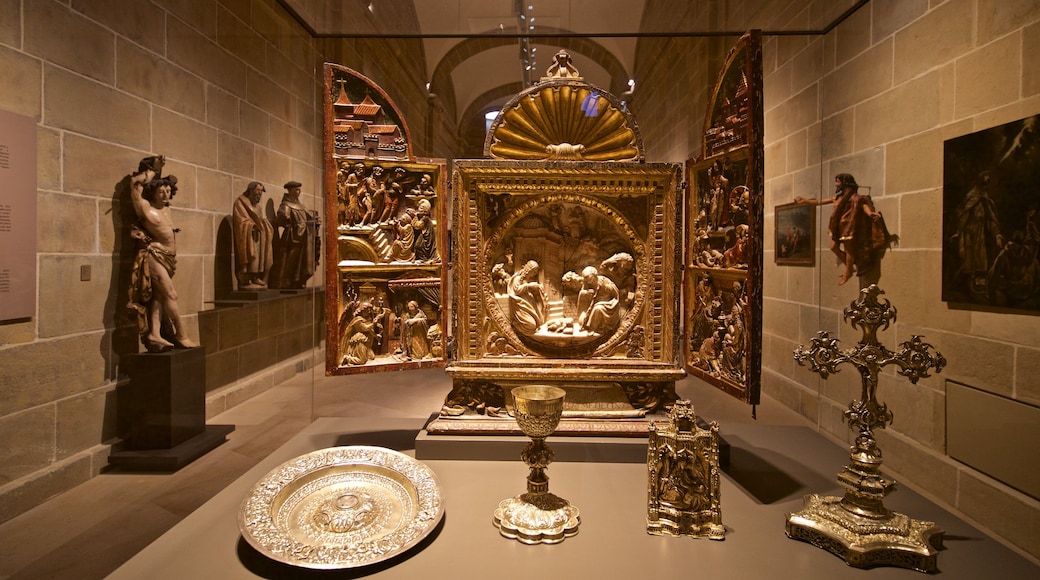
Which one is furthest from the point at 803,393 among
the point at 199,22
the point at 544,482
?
the point at 199,22

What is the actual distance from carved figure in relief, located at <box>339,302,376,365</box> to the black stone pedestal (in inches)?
46.7

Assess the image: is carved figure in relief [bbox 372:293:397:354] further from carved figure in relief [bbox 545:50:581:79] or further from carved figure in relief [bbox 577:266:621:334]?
carved figure in relief [bbox 545:50:581:79]

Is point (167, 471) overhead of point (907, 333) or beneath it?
beneath

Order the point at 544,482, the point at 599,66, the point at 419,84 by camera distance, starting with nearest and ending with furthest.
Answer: the point at 544,482
the point at 599,66
the point at 419,84

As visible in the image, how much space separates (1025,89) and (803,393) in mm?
2350

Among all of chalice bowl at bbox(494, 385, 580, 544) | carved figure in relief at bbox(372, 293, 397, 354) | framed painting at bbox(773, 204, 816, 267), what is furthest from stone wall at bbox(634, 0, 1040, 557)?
carved figure in relief at bbox(372, 293, 397, 354)

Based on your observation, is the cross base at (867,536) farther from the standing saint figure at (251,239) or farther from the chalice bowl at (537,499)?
the standing saint figure at (251,239)

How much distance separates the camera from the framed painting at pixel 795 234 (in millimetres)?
3961

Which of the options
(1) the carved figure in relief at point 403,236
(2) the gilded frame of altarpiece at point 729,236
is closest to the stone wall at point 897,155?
(2) the gilded frame of altarpiece at point 729,236

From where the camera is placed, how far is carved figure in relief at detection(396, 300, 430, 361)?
3.20m

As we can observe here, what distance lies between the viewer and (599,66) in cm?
407

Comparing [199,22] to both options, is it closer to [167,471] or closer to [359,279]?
[359,279]

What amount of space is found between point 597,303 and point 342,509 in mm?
1747

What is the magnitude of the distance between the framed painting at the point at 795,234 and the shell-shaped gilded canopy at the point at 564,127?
1692 mm
